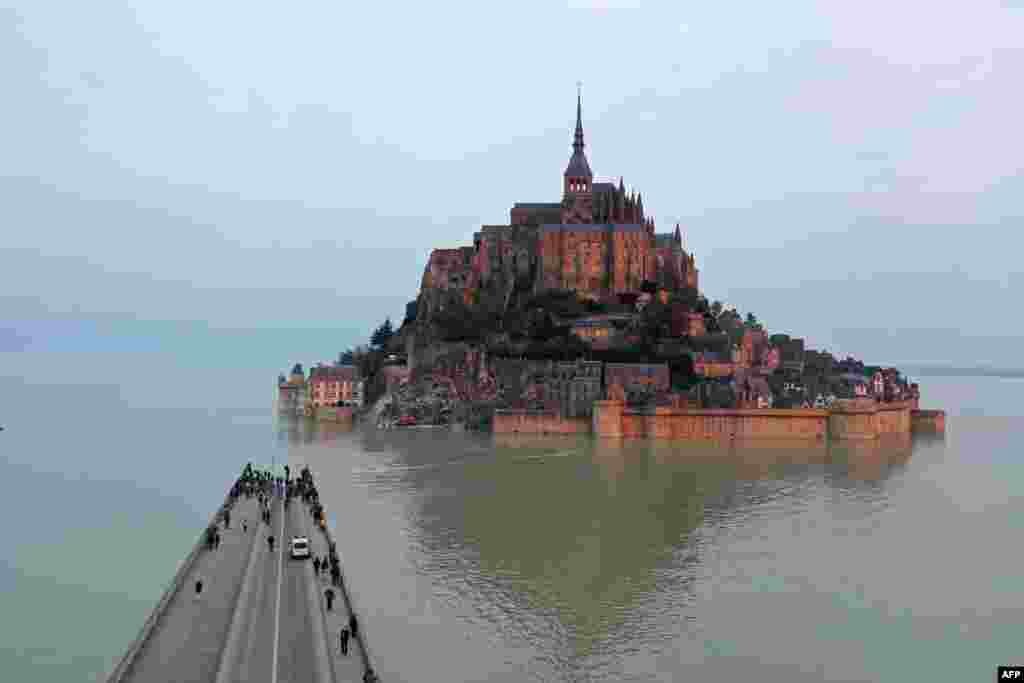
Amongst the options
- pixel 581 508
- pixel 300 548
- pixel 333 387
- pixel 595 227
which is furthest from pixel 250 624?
pixel 333 387

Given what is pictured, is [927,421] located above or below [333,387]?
below

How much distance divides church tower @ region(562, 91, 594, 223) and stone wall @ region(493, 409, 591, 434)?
2745 cm

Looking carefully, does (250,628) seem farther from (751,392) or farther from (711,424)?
(751,392)

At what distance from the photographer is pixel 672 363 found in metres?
82.1

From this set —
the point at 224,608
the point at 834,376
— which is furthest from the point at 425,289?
the point at 224,608

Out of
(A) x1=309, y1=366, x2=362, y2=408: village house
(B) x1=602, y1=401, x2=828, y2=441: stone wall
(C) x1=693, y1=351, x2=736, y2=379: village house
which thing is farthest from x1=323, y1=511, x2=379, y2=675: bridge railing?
(A) x1=309, y1=366, x2=362, y2=408: village house

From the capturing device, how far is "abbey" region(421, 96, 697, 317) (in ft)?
312

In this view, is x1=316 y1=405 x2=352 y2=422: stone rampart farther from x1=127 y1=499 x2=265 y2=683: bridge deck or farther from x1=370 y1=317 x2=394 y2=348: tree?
x1=127 y1=499 x2=265 y2=683: bridge deck

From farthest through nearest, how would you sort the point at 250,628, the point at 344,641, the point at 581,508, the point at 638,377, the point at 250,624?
the point at 638,377, the point at 581,508, the point at 250,624, the point at 250,628, the point at 344,641

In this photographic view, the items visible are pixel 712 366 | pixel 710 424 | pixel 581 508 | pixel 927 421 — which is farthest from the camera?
pixel 927 421

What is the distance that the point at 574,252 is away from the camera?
312 feet

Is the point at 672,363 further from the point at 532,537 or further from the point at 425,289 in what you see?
the point at 532,537

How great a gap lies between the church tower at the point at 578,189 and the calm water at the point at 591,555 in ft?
112

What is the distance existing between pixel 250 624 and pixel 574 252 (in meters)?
73.8
